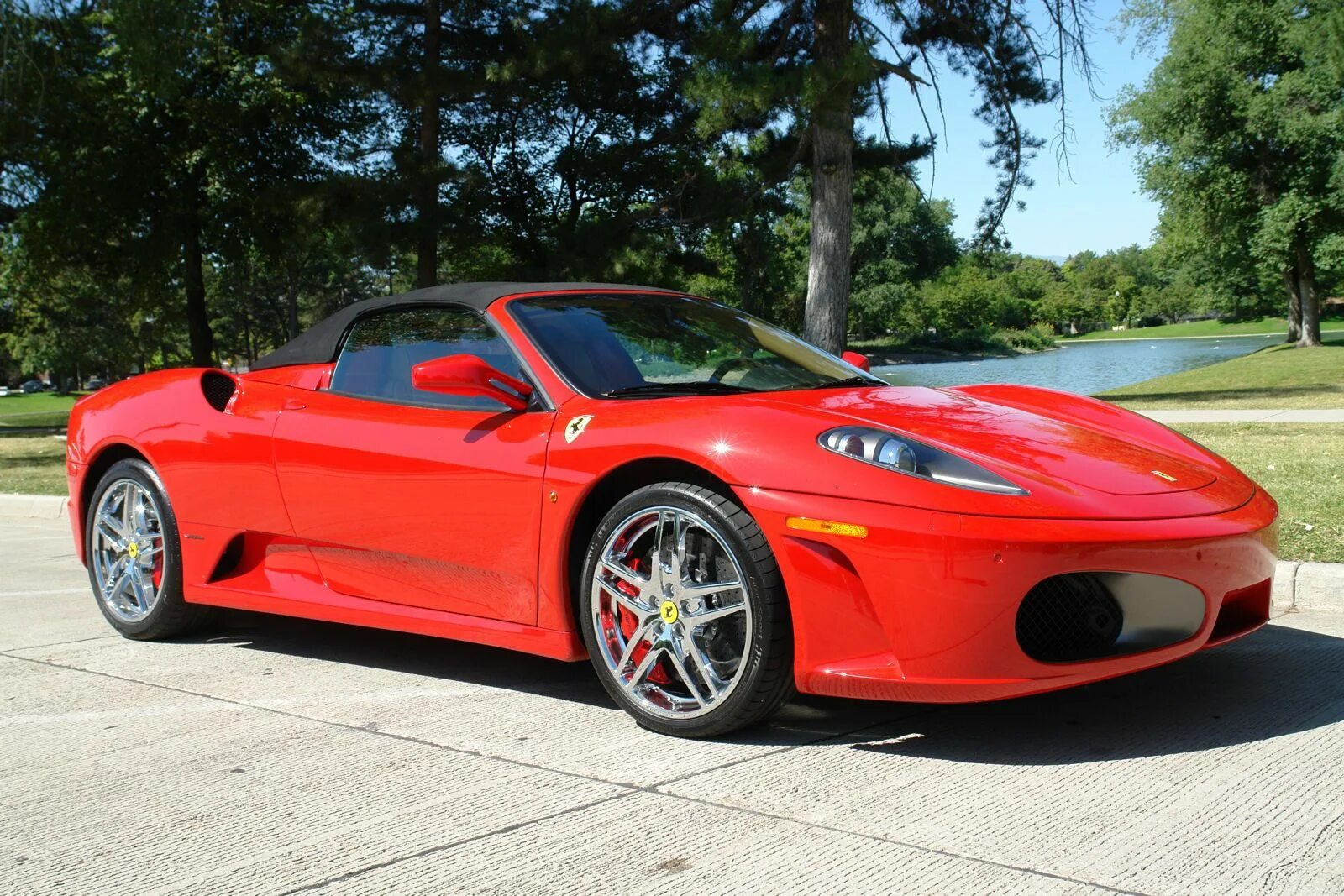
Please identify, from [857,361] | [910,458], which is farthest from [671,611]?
[857,361]

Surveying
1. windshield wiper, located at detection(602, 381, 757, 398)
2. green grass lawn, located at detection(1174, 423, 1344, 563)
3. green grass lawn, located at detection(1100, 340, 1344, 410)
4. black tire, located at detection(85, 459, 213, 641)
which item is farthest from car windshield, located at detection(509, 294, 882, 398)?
green grass lawn, located at detection(1100, 340, 1344, 410)

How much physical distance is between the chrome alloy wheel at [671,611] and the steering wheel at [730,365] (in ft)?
2.53

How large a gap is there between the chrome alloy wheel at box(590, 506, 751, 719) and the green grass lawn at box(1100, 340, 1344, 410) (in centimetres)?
1363

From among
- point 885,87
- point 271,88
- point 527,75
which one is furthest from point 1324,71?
point 271,88

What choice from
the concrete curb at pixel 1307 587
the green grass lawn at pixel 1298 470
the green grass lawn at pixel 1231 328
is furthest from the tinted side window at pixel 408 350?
the green grass lawn at pixel 1231 328

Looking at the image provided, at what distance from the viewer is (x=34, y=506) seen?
34.0 ft

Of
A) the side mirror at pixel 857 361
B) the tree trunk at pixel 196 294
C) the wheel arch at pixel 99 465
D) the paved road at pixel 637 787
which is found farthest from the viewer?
Result: the tree trunk at pixel 196 294

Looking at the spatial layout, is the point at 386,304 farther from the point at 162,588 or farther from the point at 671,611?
the point at 671,611

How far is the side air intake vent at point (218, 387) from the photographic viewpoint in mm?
4801

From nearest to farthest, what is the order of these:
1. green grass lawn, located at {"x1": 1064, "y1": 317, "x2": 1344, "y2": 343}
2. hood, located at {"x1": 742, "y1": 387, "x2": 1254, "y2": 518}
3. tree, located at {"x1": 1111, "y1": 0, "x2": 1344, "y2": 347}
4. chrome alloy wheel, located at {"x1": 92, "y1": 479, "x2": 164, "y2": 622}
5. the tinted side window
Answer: hood, located at {"x1": 742, "y1": 387, "x2": 1254, "y2": 518} < the tinted side window < chrome alloy wheel, located at {"x1": 92, "y1": 479, "x2": 164, "y2": 622} < tree, located at {"x1": 1111, "y1": 0, "x2": 1344, "y2": 347} < green grass lawn, located at {"x1": 1064, "y1": 317, "x2": 1344, "y2": 343}

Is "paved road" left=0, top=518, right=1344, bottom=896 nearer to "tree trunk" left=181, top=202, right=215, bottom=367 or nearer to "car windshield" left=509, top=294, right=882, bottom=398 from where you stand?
"car windshield" left=509, top=294, right=882, bottom=398

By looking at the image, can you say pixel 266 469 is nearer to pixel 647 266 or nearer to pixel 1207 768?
pixel 1207 768

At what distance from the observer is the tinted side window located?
4105 millimetres

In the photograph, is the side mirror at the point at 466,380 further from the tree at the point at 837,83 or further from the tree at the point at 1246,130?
the tree at the point at 1246,130
